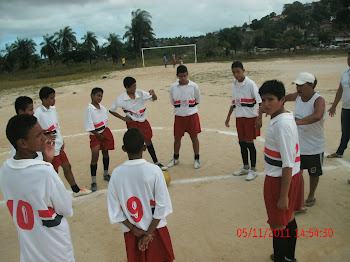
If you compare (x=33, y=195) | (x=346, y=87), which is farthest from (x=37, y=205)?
(x=346, y=87)

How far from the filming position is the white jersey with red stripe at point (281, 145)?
8.54 ft

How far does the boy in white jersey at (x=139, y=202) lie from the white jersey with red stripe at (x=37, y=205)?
411mm

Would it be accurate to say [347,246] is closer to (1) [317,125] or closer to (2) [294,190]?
(2) [294,190]

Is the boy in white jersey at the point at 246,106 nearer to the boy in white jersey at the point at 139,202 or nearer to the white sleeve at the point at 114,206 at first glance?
the boy in white jersey at the point at 139,202

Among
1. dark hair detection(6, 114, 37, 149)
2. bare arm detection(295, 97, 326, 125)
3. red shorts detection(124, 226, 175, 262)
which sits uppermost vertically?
dark hair detection(6, 114, 37, 149)

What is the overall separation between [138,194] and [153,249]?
556 mm

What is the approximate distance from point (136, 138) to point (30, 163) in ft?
2.76

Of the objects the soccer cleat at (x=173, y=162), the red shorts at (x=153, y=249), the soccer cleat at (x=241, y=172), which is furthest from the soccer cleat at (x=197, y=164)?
the red shorts at (x=153, y=249)

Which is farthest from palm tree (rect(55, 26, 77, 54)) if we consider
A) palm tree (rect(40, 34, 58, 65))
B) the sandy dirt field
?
the sandy dirt field

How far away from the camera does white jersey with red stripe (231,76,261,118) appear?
5117 mm

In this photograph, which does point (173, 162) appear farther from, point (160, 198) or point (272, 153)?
point (160, 198)

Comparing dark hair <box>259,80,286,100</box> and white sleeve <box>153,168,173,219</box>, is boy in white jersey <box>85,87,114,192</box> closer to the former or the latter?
white sleeve <box>153,168,173,219</box>

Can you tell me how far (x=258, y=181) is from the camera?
16.8ft

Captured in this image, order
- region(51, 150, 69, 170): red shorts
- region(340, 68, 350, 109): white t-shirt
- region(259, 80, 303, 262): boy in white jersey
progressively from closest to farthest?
region(259, 80, 303, 262): boy in white jersey
region(51, 150, 69, 170): red shorts
region(340, 68, 350, 109): white t-shirt
